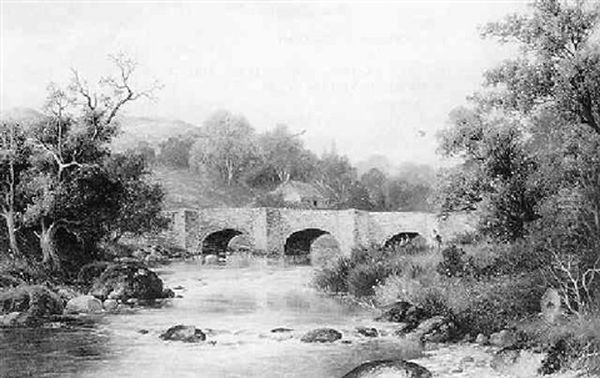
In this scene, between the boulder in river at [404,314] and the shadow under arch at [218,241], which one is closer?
the boulder in river at [404,314]

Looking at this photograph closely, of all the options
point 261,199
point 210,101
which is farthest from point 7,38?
point 261,199

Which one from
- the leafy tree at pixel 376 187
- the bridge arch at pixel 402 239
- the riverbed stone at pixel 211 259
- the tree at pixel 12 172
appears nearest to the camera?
the leafy tree at pixel 376 187

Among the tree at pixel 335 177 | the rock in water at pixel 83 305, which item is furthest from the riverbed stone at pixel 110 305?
the tree at pixel 335 177

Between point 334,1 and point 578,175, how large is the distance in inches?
74.8

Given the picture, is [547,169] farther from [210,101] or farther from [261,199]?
[261,199]

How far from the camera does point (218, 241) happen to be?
12945 millimetres

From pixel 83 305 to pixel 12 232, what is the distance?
1.16 metres

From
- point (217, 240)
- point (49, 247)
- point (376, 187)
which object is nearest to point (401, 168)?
point (376, 187)

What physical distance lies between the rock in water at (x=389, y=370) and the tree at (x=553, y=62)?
186cm

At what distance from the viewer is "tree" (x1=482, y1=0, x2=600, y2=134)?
4801 millimetres

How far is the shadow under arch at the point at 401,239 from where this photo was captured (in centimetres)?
780

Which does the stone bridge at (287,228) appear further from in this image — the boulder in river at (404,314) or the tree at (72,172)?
the tree at (72,172)

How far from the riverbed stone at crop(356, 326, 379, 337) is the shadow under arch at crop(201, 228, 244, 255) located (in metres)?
6.91

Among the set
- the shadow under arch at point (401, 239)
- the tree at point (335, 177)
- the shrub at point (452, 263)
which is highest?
the tree at point (335, 177)
